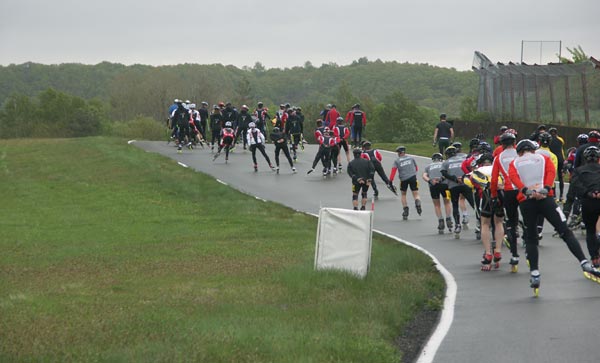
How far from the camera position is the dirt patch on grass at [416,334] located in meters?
9.43

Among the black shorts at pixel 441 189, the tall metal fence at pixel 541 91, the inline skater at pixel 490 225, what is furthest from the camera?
the tall metal fence at pixel 541 91

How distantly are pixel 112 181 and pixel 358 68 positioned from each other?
157 meters

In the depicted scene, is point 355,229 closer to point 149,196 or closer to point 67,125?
point 149,196

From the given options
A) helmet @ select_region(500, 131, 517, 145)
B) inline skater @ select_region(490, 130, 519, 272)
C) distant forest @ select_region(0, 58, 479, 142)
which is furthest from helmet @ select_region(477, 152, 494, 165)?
distant forest @ select_region(0, 58, 479, 142)

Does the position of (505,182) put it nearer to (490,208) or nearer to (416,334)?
(490,208)

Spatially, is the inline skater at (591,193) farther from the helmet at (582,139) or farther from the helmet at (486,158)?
the helmet at (582,139)

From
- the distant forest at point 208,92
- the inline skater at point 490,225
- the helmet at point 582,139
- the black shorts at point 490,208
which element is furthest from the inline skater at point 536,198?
the distant forest at point 208,92

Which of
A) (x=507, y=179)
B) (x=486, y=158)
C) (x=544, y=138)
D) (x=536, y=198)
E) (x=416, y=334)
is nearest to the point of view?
(x=416, y=334)

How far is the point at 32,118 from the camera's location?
131m

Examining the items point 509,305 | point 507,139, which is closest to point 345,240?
point 507,139

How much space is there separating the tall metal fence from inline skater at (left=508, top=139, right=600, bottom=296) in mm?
21954

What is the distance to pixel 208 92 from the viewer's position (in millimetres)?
133875

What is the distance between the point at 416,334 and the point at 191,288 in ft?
12.6

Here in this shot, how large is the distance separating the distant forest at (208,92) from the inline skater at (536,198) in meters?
76.8
